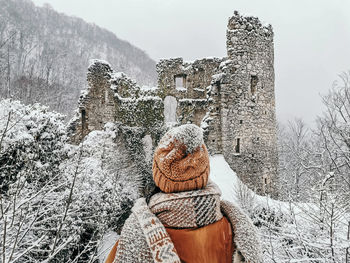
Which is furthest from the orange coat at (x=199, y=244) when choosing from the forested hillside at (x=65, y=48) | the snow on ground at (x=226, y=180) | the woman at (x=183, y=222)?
the forested hillside at (x=65, y=48)

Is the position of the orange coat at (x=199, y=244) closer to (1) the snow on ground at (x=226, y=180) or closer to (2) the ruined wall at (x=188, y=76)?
(1) the snow on ground at (x=226, y=180)

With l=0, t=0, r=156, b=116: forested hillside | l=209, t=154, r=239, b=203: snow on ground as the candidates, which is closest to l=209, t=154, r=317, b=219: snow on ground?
l=209, t=154, r=239, b=203: snow on ground

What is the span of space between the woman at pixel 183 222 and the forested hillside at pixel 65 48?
25.4 m

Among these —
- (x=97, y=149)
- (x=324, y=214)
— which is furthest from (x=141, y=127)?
(x=324, y=214)

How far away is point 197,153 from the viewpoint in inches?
58.7

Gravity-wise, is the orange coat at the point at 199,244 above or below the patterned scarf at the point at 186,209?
below

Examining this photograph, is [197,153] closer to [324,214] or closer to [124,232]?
[124,232]

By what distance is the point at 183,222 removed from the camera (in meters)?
1.36

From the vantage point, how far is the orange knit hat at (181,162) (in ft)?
4.71

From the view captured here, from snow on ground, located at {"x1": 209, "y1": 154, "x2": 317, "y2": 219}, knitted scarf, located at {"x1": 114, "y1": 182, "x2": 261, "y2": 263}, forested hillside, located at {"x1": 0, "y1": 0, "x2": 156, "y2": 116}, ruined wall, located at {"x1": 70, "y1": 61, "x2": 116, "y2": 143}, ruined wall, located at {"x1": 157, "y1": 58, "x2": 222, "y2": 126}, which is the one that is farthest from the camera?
forested hillside, located at {"x1": 0, "y1": 0, "x2": 156, "y2": 116}

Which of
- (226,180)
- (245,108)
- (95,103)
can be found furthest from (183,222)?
(95,103)

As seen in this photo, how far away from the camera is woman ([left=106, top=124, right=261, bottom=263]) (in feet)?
4.22

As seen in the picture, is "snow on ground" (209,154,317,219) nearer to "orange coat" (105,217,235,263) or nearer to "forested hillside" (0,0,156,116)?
"orange coat" (105,217,235,263)

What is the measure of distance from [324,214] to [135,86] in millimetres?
10614
